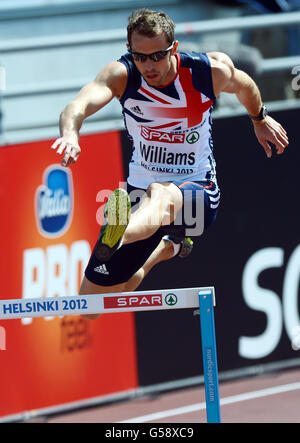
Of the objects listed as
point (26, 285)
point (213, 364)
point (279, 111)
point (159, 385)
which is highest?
point (279, 111)

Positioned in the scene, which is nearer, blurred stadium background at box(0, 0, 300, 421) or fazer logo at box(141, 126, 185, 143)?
fazer logo at box(141, 126, 185, 143)

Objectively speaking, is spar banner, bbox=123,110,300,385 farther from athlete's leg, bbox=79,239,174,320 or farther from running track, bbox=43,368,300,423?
athlete's leg, bbox=79,239,174,320

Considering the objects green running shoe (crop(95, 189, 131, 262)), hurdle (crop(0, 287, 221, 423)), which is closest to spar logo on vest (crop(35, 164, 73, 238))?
green running shoe (crop(95, 189, 131, 262))

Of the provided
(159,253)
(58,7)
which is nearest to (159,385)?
(159,253)

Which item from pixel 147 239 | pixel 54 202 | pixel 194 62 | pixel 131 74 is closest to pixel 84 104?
pixel 131 74

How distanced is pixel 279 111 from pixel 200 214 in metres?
3.51

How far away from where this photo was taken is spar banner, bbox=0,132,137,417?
317 inches

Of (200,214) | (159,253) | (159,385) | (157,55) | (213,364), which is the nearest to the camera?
(213,364)

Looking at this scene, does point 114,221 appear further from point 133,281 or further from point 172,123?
point 133,281

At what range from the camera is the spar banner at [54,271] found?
8047mm

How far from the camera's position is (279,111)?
30.9ft

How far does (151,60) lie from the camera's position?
5.60 m

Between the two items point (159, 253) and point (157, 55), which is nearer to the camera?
point (157, 55)

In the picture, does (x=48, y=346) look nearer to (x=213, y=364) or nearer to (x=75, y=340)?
(x=75, y=340)
